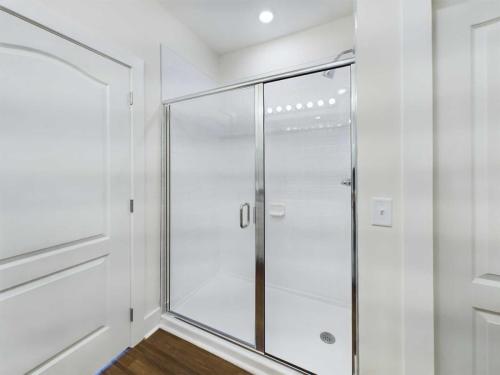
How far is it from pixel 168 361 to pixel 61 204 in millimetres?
1119

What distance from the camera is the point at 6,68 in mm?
911

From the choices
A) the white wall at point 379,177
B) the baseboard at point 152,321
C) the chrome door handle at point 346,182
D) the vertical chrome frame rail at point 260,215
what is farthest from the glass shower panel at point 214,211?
the white wall at point 379,177

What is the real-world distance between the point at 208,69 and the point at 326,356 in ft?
8.84

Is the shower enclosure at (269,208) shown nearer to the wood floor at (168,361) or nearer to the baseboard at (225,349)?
the baseboard at (225,349)

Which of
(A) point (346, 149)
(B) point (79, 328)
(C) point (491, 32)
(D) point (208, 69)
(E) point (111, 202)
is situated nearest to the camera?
(C) point (491, 32)

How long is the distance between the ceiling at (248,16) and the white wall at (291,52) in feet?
0.20

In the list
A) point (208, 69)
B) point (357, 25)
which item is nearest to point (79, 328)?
point (357, 25)

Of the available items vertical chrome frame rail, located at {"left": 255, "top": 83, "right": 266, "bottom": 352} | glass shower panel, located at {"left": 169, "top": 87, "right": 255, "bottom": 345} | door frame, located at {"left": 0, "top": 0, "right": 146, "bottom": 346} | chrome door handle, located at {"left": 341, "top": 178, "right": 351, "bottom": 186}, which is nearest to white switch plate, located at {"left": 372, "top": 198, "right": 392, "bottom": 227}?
vertical chrome frame rail, located at {"left": 255, "top": 83, "right": 266, "bottom": 352}

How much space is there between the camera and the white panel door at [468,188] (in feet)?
2.48

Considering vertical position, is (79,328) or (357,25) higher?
(357,25)

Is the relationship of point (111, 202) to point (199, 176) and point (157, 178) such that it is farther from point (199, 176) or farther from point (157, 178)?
point (199, 176)

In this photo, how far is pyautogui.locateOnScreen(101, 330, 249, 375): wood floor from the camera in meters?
1.26

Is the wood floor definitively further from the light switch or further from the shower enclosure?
the light switch

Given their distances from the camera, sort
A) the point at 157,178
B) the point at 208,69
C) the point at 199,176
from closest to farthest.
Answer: the point at 157,178 → the point at 199,176 → the point at 208,69
